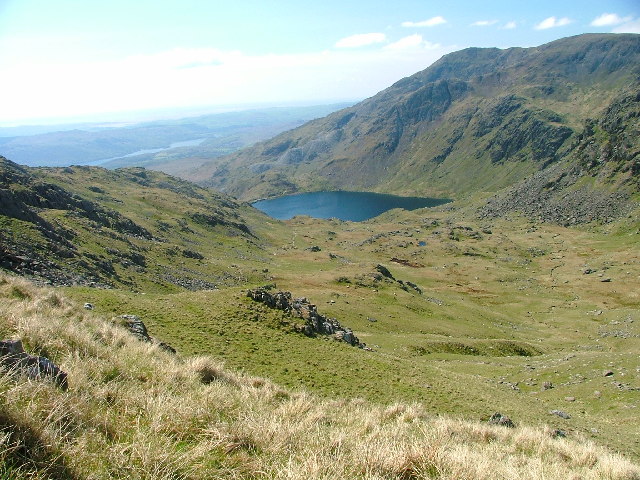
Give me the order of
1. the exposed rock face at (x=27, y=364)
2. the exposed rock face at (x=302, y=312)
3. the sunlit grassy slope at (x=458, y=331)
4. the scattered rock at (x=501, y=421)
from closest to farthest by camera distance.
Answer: the exposed rock face at (x=27, y=364)
the scattered rock at (x=501, y=421)
the sunlit grassy slope at (x=458, y=331)
the exposed rock face at (x=302, y=312)

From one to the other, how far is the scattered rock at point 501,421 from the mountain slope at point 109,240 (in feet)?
109

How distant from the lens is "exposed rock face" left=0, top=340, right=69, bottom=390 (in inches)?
289

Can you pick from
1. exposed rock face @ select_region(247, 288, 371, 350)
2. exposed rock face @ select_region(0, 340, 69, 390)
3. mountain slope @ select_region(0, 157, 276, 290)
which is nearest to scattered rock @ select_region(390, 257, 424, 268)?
mountain slope @ select_region(0, 157, 276, 290)

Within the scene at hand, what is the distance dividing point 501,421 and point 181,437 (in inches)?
693

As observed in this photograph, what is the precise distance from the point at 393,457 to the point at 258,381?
9121 millimetres

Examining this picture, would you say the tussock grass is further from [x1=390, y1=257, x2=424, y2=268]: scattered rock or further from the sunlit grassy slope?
[x1=390, y1=257, x2=424, y2=268]: scattered rock

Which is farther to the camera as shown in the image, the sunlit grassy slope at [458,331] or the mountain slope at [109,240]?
the mountain slope at [109,240]

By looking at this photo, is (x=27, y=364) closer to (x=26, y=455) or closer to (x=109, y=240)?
(x=26, y=455)

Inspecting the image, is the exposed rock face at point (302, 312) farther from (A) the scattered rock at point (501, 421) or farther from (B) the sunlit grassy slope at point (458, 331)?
(A) the scattered rock at point (501, 421)

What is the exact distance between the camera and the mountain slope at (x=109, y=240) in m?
40.5

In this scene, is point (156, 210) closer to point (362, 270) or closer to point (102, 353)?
point (362, 270)

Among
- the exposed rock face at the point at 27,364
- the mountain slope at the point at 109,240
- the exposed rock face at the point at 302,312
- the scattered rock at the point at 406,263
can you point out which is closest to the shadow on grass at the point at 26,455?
the exposed rock face at the point at 27,364

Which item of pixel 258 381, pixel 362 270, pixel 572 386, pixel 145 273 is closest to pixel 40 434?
pixel 258 381

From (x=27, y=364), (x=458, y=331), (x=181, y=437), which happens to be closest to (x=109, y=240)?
(x=458, y=331)
